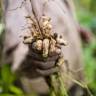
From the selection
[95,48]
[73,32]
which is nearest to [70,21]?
[73,32]

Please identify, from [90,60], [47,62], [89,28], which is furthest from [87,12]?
[47,62]

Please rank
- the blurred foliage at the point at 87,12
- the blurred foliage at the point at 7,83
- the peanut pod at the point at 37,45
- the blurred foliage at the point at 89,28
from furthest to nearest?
the blurred foliage at the point at 87,12 < the blurred foliage at the point at 89,28 < the blurred foliage at the point at 7,83 < the peanut pod at the point at 37,45

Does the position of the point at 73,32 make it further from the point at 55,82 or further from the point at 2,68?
the point at 55,82

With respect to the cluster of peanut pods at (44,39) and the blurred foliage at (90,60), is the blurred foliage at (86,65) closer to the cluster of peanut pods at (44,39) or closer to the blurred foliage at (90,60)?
the blurred foliage at (90,60)

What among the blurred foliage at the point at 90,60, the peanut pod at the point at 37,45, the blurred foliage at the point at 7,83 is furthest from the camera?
the blurred foliage at the point at 90,60

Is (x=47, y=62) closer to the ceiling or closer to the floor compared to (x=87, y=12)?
closer to the ceiling

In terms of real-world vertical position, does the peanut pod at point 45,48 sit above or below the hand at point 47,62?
above

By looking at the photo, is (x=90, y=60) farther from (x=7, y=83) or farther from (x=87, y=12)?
(x=87, y=12)

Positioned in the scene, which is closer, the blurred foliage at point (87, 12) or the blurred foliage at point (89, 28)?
the blurred foliage at point (89, 28)

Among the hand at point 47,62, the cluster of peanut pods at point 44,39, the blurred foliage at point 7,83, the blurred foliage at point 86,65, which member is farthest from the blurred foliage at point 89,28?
the cluster of peanut pods at point 44,39
